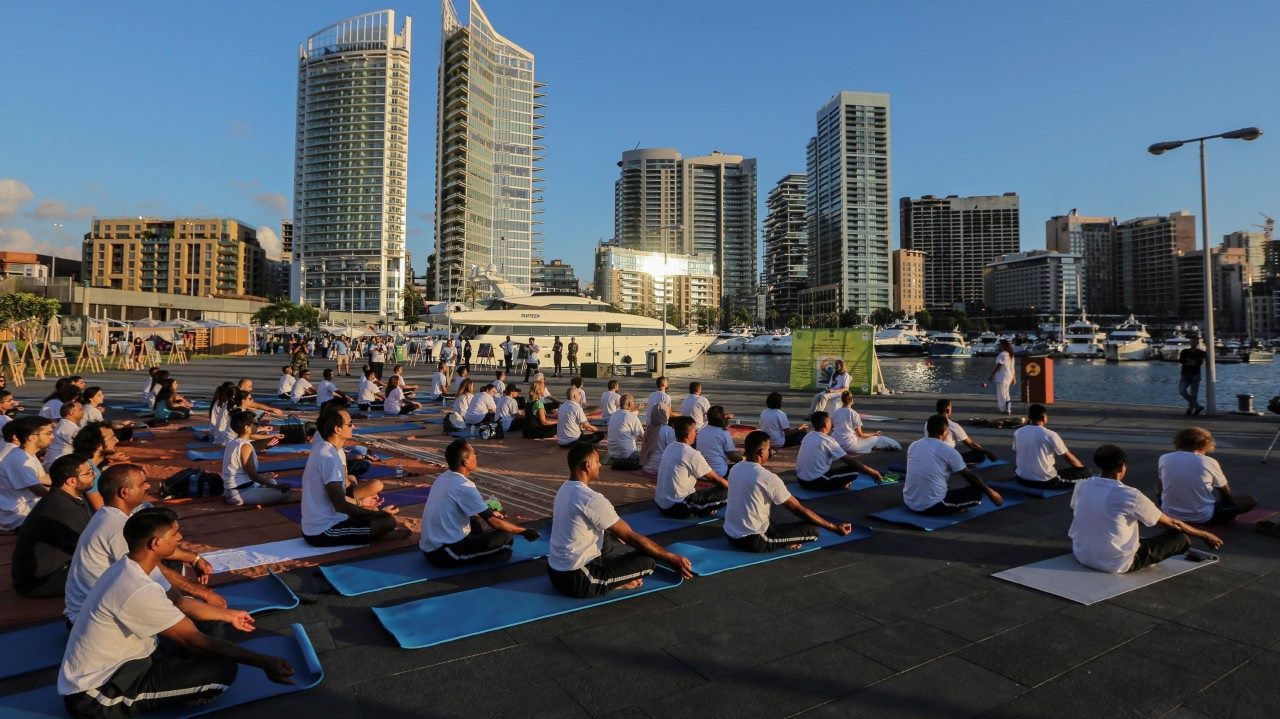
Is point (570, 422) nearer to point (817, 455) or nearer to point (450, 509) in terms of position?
point (817, 455)

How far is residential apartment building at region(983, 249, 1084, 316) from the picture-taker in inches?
6841

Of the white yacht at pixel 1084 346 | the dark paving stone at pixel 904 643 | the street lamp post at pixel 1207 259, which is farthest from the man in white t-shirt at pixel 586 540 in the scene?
the white yacht at pixel 1084 346

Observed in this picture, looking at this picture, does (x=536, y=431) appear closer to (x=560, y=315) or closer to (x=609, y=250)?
(x=560, y=315)

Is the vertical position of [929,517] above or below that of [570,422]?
below

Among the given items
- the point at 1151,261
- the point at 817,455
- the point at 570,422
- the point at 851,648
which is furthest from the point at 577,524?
the point at 1151,261

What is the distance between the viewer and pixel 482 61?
11275 centimetres

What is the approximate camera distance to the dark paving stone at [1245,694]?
11.7ft

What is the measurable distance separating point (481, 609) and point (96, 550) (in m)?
2.42

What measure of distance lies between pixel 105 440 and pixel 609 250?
555 ft

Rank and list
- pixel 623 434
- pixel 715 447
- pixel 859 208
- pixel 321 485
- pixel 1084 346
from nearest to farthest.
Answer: pixel 321 485
pixel 715 447
pixel 623 434
pixel 1084 346
pixel 859 208

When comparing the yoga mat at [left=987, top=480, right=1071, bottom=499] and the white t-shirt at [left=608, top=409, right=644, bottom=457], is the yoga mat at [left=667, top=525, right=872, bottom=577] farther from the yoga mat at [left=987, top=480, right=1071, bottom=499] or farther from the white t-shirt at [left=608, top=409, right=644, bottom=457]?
the white t-shirt at [left=608, top=409, right=644, bottom=457]

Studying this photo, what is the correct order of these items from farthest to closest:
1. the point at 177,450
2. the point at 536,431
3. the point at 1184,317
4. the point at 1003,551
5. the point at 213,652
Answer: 1. the point at 1184,317
2. the point at 536,431
3. the point at 177,450
4. the point at 1003,551
5. the point at 213,652

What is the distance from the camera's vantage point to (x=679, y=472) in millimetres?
7312

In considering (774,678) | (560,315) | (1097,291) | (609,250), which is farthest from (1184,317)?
(774,678)
